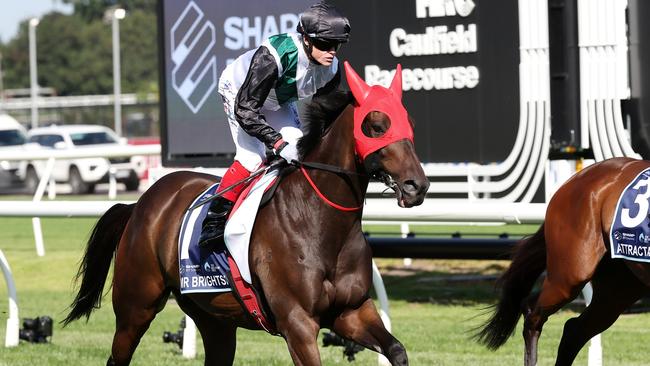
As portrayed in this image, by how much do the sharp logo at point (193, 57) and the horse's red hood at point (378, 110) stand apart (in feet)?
17.4

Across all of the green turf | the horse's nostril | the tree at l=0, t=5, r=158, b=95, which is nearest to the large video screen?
the green turf

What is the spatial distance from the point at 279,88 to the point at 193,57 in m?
5.10

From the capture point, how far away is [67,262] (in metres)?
12.0

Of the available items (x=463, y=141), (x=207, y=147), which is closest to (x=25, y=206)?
(x=207, y=147)

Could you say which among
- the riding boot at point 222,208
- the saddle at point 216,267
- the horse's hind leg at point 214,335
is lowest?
the horse's hind leg at point 214,335

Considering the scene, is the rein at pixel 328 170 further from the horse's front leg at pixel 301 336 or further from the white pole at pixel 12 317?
the white pole at pixel 12 317

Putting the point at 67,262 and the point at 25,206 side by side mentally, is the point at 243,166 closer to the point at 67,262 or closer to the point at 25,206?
the point at 25,206

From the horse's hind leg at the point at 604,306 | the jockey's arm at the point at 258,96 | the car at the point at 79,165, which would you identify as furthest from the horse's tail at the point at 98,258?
the car at the point at 79,165

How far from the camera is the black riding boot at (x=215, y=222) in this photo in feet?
17.0

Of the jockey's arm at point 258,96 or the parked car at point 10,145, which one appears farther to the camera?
the parked car at point 10,145

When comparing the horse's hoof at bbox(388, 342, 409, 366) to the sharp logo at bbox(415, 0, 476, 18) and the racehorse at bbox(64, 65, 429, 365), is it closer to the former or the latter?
the racehorse at bbox(64, 65, 429, 365)

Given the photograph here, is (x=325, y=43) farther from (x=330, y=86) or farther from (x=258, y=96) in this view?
(x=258, y=96)

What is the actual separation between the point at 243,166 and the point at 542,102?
3.84 m

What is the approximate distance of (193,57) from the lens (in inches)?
396
